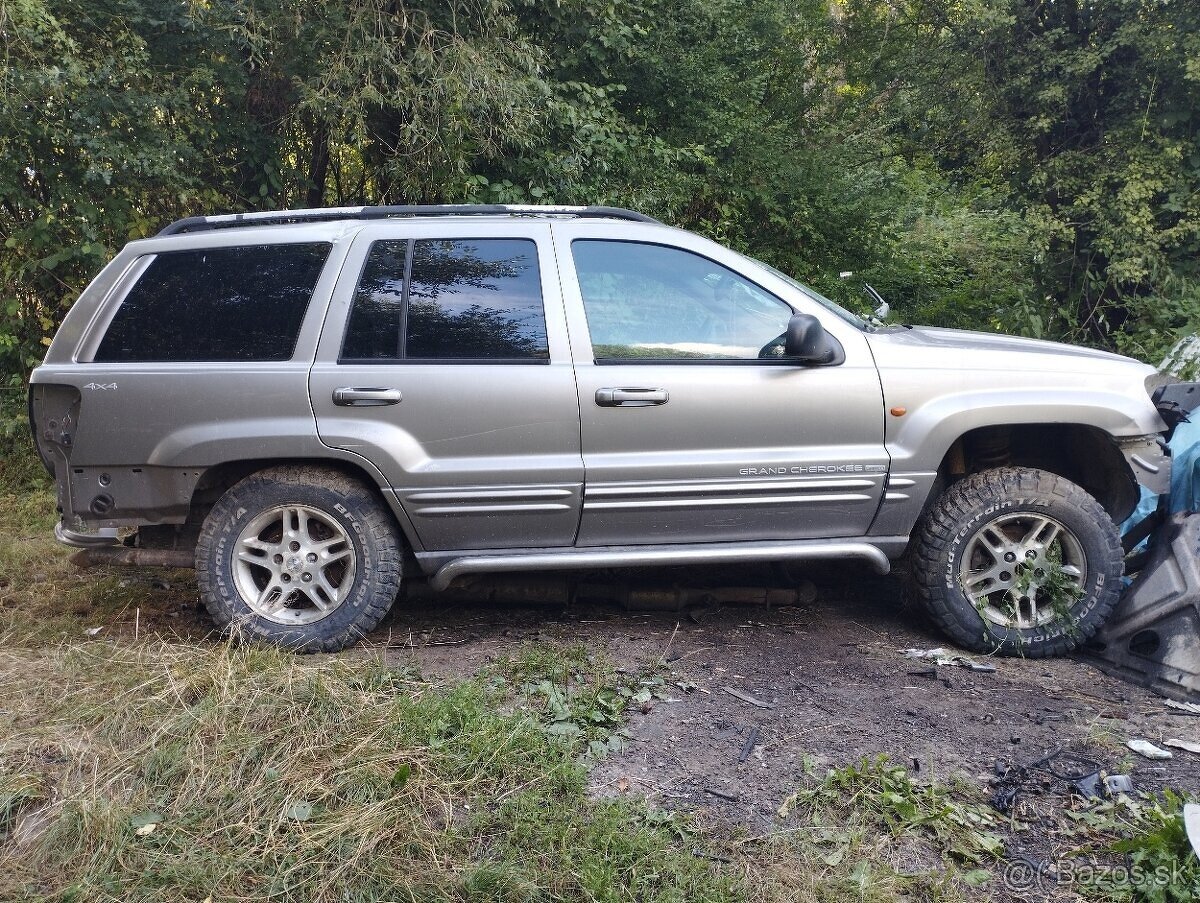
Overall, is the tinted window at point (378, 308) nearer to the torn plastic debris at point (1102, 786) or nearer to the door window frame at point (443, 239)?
the door window frame at point (443, 239)

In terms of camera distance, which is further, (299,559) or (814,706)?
(299,559)

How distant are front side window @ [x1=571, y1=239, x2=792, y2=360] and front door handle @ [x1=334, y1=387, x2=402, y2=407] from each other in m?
0.91

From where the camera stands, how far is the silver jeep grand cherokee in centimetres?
418

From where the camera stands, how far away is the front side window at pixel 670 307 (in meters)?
4.28

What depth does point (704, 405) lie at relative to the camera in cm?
422

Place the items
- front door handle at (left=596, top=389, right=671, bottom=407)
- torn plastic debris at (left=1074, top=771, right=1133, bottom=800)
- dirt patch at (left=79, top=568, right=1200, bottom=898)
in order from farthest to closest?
front door handle at (left=596, top=389, right=671, bottom=407) < dirt patch at (left=79, top=568, right=1200, bottom=898) < torn plastic debris at (left=1074, top=771, right=1133, bottom=800)

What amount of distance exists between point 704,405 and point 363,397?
1.48 meters

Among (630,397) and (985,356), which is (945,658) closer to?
(985,356)

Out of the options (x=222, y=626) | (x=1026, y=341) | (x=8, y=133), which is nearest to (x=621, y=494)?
(x=222, y=626)

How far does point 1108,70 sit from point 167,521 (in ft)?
26.4

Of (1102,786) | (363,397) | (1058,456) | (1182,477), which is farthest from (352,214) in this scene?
(1182,477)

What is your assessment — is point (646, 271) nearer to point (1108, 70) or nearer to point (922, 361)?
point (922, 361)

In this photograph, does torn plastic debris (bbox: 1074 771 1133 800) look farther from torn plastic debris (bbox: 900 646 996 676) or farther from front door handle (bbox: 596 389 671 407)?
front door handle (bbox: 596 389 671 407)

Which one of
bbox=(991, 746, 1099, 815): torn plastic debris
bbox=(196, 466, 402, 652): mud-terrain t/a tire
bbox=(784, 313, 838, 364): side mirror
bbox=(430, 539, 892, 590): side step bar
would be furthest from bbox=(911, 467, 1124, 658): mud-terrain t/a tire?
→ bbox=(196, 466, 402, 652): mud-terrain t/a tire
